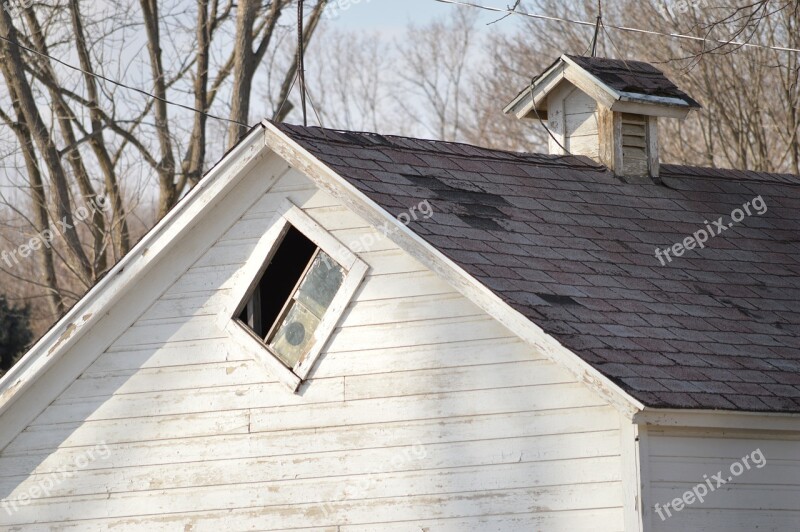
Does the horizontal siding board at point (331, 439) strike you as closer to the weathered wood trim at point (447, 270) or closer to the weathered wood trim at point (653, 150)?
the weathered wood trim at point (447, 270)

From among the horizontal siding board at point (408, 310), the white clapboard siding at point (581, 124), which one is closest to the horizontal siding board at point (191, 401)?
the horizontal siding board at point (408, 310)

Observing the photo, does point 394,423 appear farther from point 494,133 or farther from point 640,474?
point 494,133

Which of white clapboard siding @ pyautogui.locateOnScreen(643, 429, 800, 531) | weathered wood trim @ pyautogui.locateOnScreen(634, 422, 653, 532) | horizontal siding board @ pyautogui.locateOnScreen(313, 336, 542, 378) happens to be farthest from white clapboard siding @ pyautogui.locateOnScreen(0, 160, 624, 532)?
white clapboard siding @ pyautogui.locateOnScreen(643, 429, 800, 531)

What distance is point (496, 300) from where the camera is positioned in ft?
27.7

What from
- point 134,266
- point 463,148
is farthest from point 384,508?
point 463,148

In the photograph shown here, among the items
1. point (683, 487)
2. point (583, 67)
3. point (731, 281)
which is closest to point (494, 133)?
point (583, 67)

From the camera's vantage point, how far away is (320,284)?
9.45 metres

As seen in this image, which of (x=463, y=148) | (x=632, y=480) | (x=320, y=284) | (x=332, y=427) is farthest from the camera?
(x=463, y=148)

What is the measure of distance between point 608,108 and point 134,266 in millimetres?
5488

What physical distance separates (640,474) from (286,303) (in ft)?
10.0

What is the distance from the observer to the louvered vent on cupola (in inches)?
488

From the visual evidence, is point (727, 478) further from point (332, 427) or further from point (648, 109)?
point (648, 109)

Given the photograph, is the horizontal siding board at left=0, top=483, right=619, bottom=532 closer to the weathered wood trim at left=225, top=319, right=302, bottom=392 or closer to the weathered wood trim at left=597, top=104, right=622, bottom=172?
the weathered wood trim at left=225, top=319, right=302, bottom=392

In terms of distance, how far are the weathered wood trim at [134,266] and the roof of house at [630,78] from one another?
4554 millimetres
